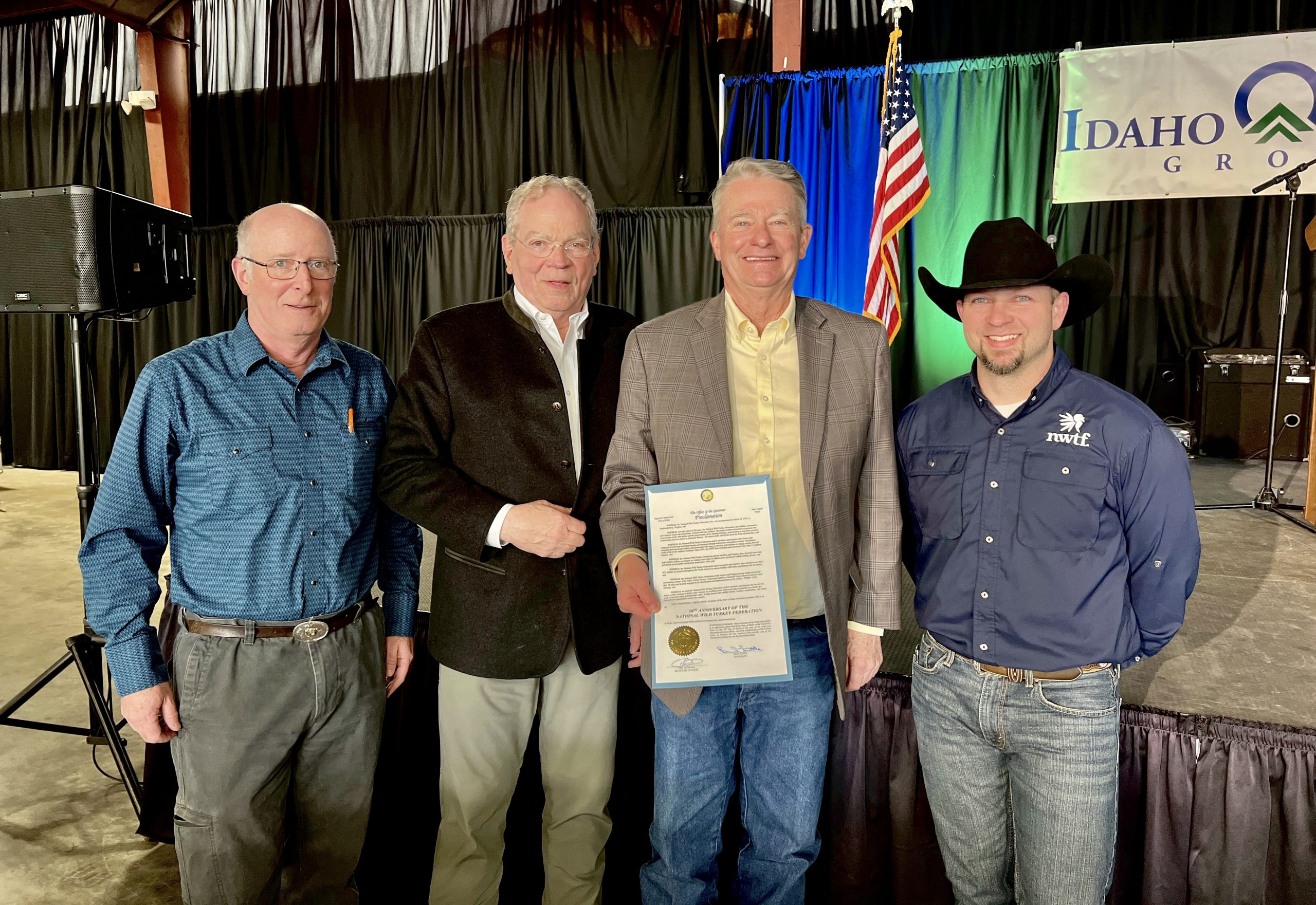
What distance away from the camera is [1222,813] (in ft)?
6.07

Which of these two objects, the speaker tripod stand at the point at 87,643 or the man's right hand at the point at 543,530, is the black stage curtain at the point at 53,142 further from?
the man's right hand at the point at 543,530

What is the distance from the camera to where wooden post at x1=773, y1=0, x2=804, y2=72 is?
577 cm

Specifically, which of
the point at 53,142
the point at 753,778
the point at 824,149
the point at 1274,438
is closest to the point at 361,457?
the point at 753,778

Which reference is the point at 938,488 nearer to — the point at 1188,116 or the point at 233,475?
the point at 233,475

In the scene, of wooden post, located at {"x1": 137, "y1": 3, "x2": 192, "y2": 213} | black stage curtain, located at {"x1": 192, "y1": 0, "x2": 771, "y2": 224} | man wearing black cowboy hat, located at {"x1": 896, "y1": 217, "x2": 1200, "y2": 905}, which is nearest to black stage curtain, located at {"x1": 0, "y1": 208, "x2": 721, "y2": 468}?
black stage curtain, located at {"x1": 192, "y1": 0, "x2": 771, "y2": 224}

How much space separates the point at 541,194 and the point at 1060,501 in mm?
1113

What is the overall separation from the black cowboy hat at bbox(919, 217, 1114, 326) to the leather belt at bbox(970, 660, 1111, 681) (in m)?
0.63

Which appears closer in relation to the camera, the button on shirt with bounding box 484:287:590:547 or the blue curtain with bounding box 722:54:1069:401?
the button on shirt with bounding box 484:287:590:547

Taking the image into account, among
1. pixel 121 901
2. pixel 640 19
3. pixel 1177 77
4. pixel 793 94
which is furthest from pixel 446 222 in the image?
pixel 121 901

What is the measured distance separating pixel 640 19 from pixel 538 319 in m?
5.77

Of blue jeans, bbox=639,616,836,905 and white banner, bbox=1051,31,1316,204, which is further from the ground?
white banner, bbox=1051,31,1316,204

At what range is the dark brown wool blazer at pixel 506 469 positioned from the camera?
1.70m

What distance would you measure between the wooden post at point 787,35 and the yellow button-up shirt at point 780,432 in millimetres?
4963

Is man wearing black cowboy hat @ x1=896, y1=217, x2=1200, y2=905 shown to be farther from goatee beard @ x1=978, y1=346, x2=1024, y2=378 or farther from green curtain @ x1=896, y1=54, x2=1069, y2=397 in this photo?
green curtain @ x1=896, y1=54, x2=1069, y2=397
